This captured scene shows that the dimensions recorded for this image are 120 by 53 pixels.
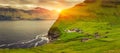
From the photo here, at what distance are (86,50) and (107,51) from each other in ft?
46.7

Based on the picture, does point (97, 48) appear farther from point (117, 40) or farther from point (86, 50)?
point (117, 40)

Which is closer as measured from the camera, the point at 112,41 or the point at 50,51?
the point at 50,51

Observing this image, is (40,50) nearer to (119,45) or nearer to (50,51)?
(50,51)

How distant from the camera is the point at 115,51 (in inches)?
6078

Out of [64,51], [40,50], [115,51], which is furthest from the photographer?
[40,50]

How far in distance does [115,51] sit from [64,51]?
29126mm

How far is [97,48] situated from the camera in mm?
170500

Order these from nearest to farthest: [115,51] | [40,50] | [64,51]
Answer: [115,51] → [64,51] → [40,50]

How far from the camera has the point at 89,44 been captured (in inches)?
7328

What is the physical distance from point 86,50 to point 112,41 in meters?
23.8

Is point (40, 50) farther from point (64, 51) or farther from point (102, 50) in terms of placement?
point (102, 50)

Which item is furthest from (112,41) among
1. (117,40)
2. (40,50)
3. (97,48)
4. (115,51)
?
(40,50)

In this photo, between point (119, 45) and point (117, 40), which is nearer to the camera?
point (119, 45)

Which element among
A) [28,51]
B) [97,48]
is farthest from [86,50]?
[28,51]
